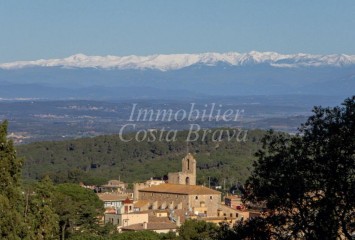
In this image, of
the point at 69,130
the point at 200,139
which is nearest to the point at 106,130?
the point at 69,130

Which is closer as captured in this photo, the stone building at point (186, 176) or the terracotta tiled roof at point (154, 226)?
the terracotta tiled roof at point (154, 226)

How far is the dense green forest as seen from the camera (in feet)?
298

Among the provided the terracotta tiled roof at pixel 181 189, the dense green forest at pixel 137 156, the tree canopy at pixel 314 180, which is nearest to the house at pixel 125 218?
the terracotta tiled roof at pixel 181 189

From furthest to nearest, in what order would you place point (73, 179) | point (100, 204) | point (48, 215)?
point (73, 179), point (100, 204), point (48, 215)

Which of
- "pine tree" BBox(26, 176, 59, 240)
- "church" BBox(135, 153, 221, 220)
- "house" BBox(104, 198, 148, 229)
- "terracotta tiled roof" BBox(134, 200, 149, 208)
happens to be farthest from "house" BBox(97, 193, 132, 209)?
"pine tree" BBox(26, 176, 59, 240)

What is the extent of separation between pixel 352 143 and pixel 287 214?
1.38 metres

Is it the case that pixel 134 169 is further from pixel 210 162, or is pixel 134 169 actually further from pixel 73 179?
pixel 73 179

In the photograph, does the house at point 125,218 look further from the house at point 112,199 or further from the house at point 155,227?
the house at point 112,199

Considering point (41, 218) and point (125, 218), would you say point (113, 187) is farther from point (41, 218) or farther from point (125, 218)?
point (41, 218)

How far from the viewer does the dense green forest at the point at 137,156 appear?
298ft

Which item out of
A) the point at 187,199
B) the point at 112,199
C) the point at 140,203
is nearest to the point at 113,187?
the point at 112,199

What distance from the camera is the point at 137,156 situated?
107250mm

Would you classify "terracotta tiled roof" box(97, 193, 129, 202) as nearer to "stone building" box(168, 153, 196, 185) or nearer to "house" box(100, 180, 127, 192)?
"stone building" box(168, 153, 196, 185)

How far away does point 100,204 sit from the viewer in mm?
50562
